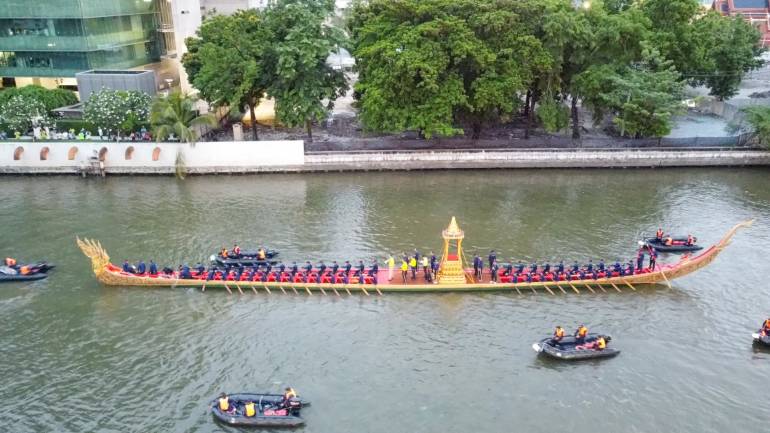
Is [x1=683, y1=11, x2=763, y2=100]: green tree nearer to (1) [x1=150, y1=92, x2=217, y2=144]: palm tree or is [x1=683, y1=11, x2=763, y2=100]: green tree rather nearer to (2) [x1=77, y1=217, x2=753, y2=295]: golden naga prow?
(2) [x1=77, y1=217, x2=753, y2=295]: golden naga prow

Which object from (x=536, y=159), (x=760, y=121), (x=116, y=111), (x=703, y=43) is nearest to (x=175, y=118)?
(x=116, y=111)

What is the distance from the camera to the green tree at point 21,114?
44344 mm

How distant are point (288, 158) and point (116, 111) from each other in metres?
12.9

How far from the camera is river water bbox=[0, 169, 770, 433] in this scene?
69.4 feet

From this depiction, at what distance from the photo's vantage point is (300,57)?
4238 centimetres

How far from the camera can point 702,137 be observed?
47.7 metres

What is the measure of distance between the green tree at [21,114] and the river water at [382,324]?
6275 mm

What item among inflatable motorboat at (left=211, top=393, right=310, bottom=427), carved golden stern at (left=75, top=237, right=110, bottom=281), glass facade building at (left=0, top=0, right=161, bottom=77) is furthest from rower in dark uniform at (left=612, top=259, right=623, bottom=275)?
glass facade building at (left=0, top=0, right=161, bottom=77)

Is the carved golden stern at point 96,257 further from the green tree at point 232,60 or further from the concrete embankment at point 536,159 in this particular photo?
the concrete embankment at point 536,159

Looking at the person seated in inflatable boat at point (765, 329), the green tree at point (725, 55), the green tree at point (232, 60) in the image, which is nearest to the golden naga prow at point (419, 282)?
the person seated in inflatable boat at point (765, 329)

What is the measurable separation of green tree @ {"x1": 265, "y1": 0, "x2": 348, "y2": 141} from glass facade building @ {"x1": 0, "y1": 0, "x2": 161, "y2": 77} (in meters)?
17.9

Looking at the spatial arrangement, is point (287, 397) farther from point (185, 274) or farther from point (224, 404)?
point (185, 274)

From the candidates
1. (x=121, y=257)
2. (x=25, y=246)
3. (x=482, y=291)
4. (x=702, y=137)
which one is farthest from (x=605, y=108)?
(x=25, y=246)

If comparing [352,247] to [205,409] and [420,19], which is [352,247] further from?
[420,19]
